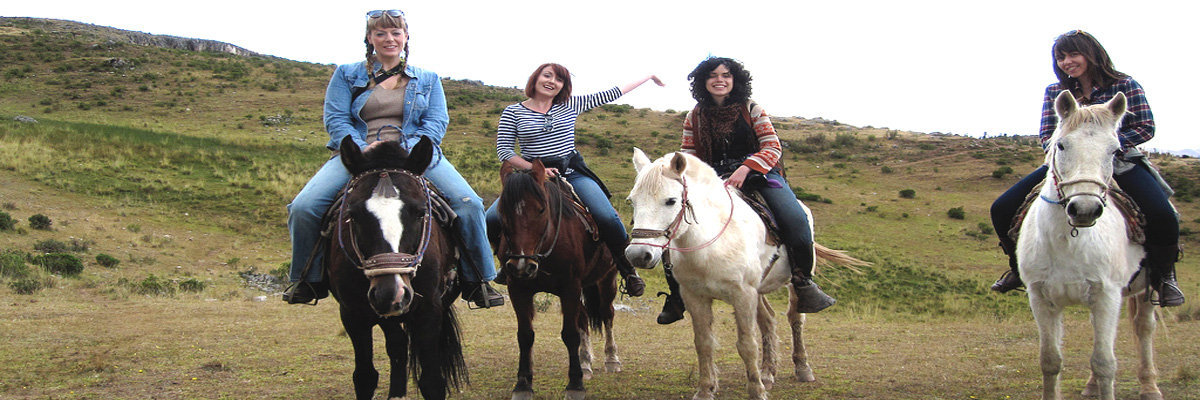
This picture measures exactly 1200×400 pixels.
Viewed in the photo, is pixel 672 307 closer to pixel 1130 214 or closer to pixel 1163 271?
pixel 1130 214

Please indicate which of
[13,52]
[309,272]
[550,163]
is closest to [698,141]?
[550,163]

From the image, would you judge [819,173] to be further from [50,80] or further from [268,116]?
[50,80]

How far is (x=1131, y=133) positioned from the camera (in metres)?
5.07

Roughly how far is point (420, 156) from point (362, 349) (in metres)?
1.27

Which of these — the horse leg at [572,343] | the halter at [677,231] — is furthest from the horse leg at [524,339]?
the halter at [677,231]

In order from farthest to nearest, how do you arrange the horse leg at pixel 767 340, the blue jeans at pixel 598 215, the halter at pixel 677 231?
1. the horse leg at pixel 767 340
2. the blue jeans at pixel 598 215
3. the halter at pixel 677 231

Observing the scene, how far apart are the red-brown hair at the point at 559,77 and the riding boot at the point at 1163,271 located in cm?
479

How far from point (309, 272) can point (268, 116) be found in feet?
139

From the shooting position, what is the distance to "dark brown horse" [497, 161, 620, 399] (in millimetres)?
5496

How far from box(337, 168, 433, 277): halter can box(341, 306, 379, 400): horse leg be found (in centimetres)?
49

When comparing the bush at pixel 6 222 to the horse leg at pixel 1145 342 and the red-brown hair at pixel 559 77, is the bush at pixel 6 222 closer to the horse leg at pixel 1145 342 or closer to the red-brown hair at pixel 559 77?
the red-brown hair at pixel 559 77

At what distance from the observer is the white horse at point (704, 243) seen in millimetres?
4938

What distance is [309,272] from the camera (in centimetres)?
459

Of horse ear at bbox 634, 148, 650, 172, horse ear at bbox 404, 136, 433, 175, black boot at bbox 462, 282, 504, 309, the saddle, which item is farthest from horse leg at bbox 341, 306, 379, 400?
the saddle
